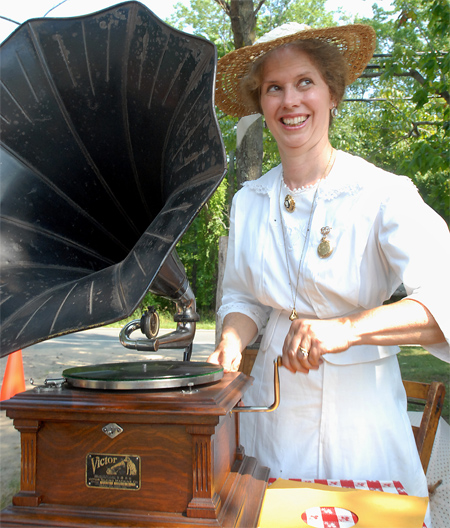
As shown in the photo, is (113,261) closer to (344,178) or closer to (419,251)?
(344,178)

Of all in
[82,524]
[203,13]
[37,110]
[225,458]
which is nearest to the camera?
[82,524]

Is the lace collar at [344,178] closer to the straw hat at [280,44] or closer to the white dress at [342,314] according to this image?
the white dress at [342,314]

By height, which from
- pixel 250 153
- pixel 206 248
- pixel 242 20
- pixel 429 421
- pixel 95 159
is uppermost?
pixel 242 20

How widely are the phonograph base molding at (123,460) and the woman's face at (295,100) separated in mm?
773

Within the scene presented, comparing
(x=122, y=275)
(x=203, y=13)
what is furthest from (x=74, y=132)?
(x=203, y=13)

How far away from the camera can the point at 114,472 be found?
1027 millimetres

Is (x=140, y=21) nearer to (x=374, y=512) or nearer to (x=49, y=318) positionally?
(x=49, y=318)

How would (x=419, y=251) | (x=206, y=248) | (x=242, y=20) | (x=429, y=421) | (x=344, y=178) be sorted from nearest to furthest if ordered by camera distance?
1. (x=419, y=251)
2. (x=344, y=178)
3. (x=429, y=421)
4. (x=242, y=20)
5. (x=206, y=248)

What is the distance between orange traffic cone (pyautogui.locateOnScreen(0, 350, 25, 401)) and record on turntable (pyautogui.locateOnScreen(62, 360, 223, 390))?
2.25m

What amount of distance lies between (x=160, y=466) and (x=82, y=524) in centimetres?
18

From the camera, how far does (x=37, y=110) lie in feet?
4.48

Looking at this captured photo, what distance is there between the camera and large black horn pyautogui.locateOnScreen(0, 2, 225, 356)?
1.05 metres

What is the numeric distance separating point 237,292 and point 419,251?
25.1 inches

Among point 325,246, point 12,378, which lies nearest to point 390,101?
point 12,378
